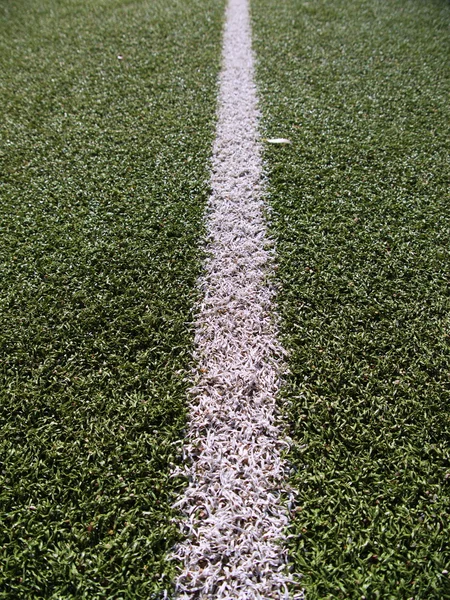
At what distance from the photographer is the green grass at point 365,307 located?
133 cm

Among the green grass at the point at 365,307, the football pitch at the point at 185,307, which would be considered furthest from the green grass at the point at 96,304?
the green grass at the point at 365,307

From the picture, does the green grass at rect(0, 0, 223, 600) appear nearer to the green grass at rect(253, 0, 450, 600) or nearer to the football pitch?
the football pitch

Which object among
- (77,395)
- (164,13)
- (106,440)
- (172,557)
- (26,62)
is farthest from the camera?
(164,13)

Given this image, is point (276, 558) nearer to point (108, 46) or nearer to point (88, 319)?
point (88, 319)

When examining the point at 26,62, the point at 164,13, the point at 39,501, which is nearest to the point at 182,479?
the point at 39,501

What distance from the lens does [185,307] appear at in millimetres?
1972

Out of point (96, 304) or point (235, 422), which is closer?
point (235, 422)

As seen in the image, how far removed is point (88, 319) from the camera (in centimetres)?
190

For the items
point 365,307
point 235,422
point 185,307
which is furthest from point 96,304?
point 365,307

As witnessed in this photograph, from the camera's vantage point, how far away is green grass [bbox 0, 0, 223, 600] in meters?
1.34

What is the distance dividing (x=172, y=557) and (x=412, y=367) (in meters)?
1.17

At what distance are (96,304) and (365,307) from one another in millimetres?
1255

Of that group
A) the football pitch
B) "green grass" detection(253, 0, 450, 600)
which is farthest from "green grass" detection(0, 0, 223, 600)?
"green grass" detection(253, 0, 450, 600)

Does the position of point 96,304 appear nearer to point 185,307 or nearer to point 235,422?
point 185,307
